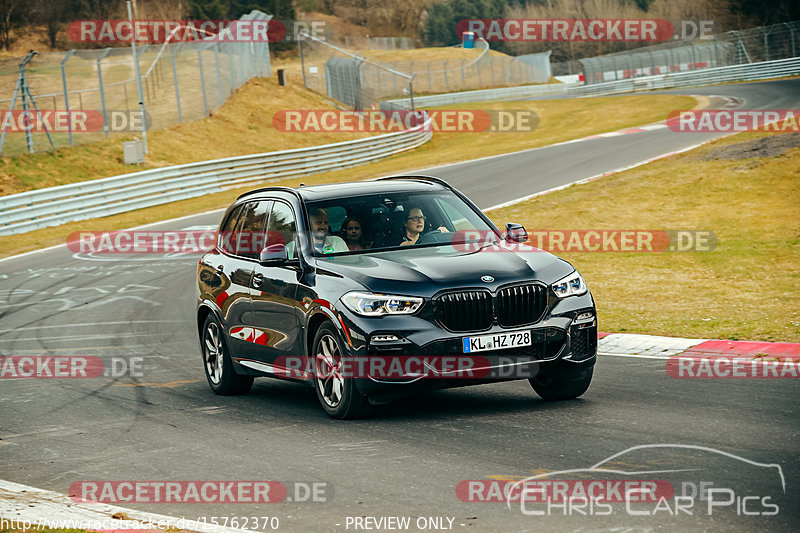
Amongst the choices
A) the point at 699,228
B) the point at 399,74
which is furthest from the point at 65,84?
the point at 399,74

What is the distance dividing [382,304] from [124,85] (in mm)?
35025

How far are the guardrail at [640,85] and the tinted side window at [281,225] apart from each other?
51935 millimetres

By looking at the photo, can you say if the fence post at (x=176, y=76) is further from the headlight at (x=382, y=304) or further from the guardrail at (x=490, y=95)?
the headlight at (x=382, y=304)

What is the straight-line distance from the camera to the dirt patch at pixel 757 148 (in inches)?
1012


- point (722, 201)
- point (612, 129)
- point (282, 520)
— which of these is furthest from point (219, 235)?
point (612, 129)

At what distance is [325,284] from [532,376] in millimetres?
1729

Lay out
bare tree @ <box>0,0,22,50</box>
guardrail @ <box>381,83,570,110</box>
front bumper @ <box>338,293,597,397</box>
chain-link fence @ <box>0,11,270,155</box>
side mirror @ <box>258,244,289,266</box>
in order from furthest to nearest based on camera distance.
→ bare tree @ <box>0,0,22,50</box> < guardrail @ <box>381,83,570,110</box> < chain-link fence @ <box>0,11,270,155</box> < side mirror @ <box>258,244,289,266</box> < front bumper @ <box>338,293,597,397</box>

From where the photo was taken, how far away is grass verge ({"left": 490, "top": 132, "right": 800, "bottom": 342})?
41.4 feet

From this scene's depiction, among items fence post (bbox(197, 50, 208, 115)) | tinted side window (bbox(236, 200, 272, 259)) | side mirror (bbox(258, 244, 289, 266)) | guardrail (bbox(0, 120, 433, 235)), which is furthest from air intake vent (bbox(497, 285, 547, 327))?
fence post (bbox(197, 50, 208, 115))

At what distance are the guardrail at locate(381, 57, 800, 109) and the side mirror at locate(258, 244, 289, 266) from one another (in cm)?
5255

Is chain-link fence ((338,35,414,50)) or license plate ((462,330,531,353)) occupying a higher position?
chain-link fence ((338,35,414,50))

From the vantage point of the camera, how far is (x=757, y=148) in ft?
87.7

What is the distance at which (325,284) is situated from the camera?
8227 millimetres

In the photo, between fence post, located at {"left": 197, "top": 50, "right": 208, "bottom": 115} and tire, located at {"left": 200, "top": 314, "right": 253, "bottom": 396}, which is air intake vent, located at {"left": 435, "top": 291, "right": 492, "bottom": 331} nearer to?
Result: tire, located at {"left": 200, "top": 314, "right": 253, "bottom": 396}
